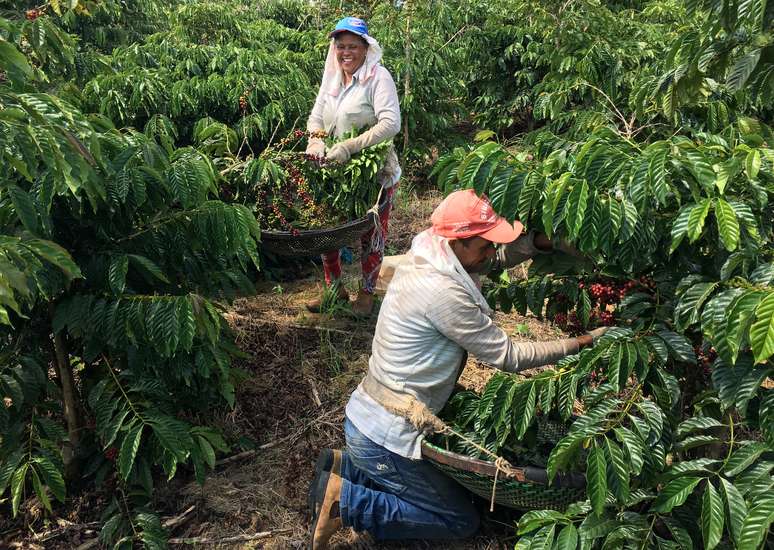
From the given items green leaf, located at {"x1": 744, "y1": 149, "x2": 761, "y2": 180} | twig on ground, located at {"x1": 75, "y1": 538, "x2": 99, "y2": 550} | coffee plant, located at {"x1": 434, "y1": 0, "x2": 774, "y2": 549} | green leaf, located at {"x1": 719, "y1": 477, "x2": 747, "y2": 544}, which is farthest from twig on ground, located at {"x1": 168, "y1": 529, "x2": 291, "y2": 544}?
green leaf, located at {"x1": 744, "y1": 149, "x2": 761, "y2": 180}

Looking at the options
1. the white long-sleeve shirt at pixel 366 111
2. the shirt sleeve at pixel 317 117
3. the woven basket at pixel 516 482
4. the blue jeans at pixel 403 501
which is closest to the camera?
the woven basket at pixel 516 482

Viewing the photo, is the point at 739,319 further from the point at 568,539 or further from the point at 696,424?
the point at 568,539

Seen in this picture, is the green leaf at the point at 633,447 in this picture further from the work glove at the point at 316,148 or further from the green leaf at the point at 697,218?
the work glove at the point at 316,148

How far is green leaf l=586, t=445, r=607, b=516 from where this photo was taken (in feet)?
5.92

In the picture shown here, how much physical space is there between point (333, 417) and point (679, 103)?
2114mm

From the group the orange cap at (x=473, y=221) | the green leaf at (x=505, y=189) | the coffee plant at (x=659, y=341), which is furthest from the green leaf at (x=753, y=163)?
the orange cap at (x=473, y=221)

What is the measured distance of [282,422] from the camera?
3.33 m

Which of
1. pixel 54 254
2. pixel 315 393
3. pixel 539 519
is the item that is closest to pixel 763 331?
pixel 539 519

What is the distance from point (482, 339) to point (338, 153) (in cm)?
174

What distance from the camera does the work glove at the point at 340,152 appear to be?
12.2 feet

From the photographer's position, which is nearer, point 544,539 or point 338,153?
point 544,539

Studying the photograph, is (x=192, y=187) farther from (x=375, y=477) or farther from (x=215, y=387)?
(x=375, y=477)

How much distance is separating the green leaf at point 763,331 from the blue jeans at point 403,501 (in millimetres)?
1286

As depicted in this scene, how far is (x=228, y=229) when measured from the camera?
2.72 metres
